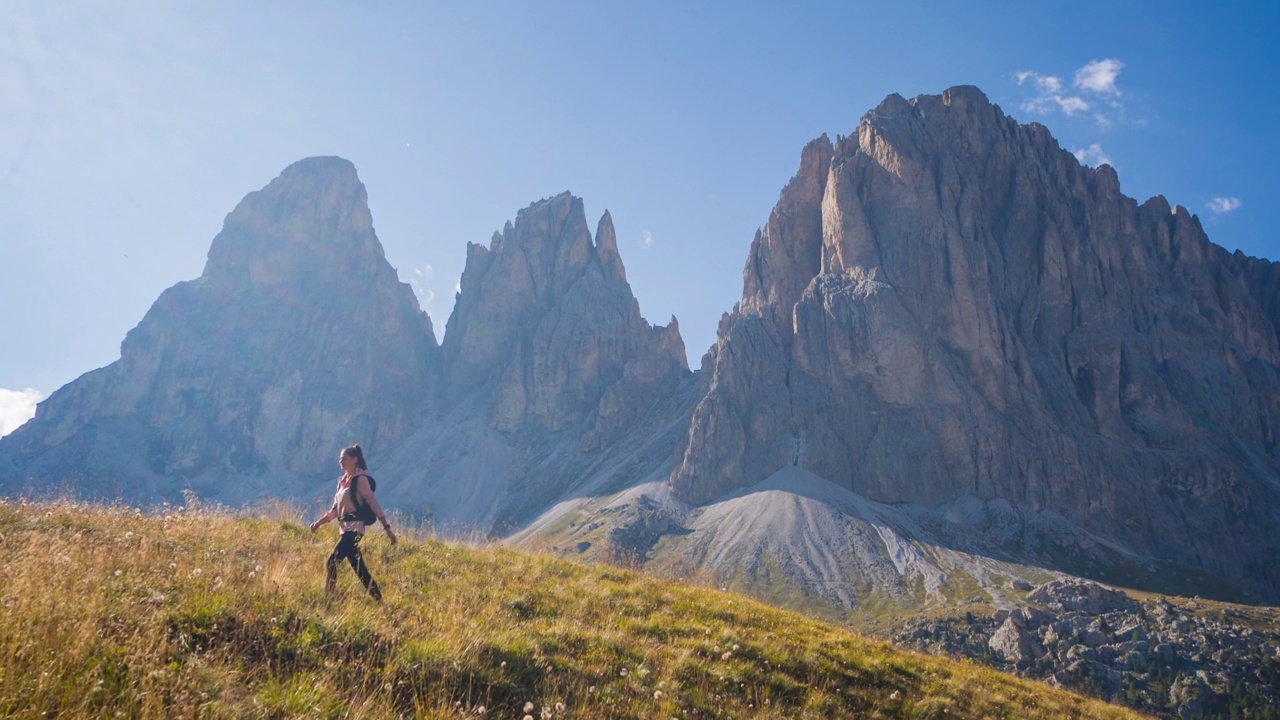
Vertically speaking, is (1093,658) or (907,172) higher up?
(907,172)

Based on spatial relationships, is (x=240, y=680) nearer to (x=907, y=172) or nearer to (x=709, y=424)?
(x=709, y=424)

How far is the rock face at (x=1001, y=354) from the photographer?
148875 millimetres

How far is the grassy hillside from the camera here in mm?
5391

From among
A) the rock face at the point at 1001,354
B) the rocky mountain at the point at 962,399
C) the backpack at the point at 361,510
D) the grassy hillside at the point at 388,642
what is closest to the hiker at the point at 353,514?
the backpack at the point at 361,510

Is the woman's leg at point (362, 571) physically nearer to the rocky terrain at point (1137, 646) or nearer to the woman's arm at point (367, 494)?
the woman's arm at point (367, 494)

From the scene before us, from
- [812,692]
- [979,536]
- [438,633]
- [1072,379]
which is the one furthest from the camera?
[1072,379]

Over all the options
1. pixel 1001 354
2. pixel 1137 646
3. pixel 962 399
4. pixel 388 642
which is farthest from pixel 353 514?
pixel 1001 354

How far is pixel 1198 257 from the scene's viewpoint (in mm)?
188625

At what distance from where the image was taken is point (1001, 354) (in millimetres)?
158250

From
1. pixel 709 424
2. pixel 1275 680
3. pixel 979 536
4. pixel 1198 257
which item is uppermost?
pixel 1198 257

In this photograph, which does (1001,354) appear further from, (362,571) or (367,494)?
(362,571)

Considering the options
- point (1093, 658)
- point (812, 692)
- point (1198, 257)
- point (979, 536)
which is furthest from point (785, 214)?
point (812, 692)

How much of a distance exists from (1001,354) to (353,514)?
17191cm

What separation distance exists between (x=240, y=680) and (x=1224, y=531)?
625 ft
